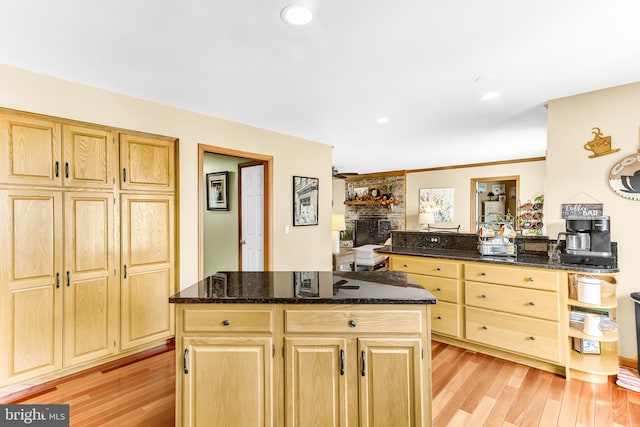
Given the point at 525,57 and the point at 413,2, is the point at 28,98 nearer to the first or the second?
the point at 413,2

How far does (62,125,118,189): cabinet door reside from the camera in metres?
2.51

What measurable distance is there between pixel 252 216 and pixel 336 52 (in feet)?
8.87

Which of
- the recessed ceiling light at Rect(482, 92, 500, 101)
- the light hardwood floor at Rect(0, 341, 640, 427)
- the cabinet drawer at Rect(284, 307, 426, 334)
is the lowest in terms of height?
the light hardwood floor at Rect(0, 341, 640, 427)

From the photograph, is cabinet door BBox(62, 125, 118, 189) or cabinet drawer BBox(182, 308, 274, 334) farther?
cabinet door BBox(62, 125, 118, 189)

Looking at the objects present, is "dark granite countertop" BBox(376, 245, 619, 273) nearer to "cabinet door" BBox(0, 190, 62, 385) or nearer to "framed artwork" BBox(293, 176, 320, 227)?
"framed artwork" BBox(293, 176, 320, 227)

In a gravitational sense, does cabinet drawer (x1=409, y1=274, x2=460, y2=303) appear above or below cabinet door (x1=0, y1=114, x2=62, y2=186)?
below

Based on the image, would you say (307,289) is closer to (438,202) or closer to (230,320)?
(230,320)

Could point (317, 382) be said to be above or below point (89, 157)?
below

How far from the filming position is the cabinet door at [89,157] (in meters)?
2.51

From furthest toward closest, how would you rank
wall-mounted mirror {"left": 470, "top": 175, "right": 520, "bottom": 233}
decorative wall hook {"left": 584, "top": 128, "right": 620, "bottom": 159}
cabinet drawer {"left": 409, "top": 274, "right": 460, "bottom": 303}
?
wall-mounted mirror {"left": 470, "top": 175, "right": 520, "bottom": 233} < cabinet drawer {"left": 409, "top": 274, "right": 460, "bottom": 303} < decorative wall hook {"left": 584, "top": 128, "right": 620, "bottom": 159}

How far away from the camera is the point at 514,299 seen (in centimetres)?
271

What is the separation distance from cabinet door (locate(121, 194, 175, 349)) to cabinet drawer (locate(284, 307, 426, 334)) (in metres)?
1.97

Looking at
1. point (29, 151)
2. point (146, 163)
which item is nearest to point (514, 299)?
point (146, 163)

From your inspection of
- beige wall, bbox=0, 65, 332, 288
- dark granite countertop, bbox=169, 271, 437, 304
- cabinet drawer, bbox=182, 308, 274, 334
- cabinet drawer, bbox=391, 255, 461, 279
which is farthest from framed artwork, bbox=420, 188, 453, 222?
cabinet drawer, bbox=182, 308, 274, 334
